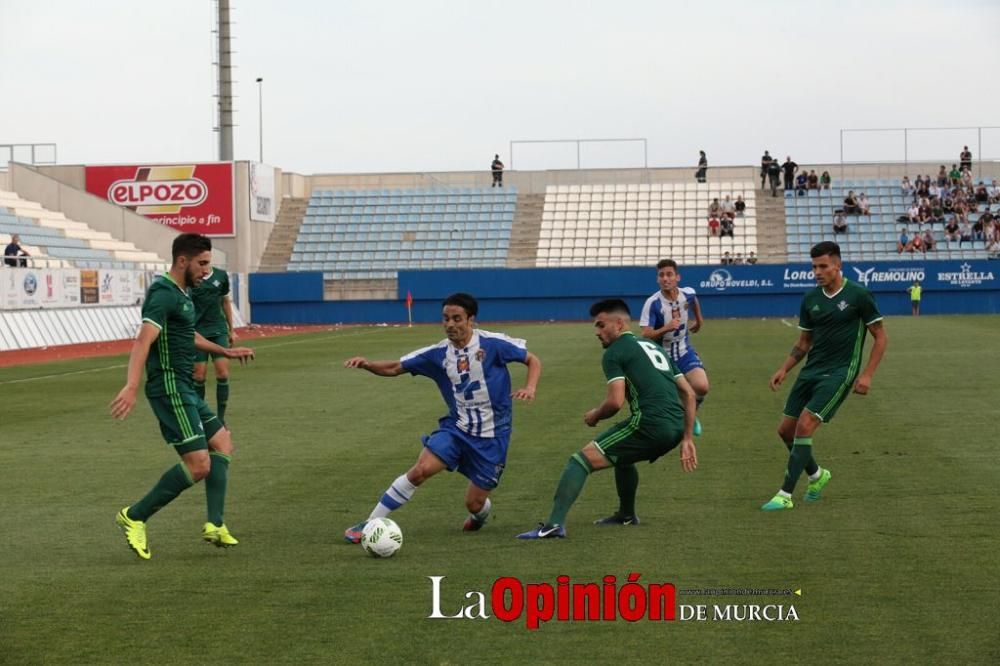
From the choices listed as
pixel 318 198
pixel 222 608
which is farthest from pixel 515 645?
pixel 318 198

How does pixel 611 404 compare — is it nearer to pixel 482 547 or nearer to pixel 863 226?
pixel 482 547

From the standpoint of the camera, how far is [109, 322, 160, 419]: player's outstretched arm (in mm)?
8594

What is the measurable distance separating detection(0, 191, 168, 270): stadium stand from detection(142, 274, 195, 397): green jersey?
108ft

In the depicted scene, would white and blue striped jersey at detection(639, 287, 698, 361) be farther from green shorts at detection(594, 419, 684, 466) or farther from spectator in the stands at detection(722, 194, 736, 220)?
spectator in the stands at detection(722, 194, 736, 220)

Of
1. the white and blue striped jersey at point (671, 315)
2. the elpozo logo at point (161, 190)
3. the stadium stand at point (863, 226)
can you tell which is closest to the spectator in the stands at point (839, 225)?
the stadium stand at point (863, 226)

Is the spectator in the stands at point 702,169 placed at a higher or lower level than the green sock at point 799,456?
higher

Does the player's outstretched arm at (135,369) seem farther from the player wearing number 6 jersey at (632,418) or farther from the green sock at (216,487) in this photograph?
the player wearing number 6 jersey at (632,418)

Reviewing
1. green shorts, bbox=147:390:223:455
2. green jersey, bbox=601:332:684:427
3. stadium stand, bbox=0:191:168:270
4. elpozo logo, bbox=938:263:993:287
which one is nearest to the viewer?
green shorts, bbox=147:390:223:455

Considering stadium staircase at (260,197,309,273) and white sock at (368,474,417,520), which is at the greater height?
stadium staircase at (260,197,309,273)

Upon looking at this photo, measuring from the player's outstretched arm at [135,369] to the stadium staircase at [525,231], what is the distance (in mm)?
56495

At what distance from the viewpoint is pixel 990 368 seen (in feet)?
82.1

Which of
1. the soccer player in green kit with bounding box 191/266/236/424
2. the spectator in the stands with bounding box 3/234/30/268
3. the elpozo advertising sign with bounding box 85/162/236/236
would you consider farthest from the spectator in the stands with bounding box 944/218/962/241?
the soccer player in green kit with bounding box 191/266/236/424

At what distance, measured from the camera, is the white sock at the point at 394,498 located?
945 centimetres

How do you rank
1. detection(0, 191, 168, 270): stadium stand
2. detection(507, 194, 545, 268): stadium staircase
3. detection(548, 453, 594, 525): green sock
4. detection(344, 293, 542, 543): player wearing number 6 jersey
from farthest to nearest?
detection(507, 194, 545, 268): stadium staircase < detection(0, 191, 168, 270): stadium stand < detection(344, 293, 542, 543): player wearing number 6 jersey < detection(548, 453, 594, 525): green sock
